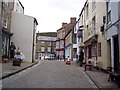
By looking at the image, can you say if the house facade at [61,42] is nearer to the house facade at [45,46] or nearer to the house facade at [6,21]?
the house facade at [45,46]

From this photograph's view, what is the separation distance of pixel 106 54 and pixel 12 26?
53.8 feet

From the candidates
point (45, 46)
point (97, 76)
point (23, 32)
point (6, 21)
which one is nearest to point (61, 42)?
point (45, 46)

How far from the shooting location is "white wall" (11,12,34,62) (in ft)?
102

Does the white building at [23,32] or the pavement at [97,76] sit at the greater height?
the white building at [23,32]

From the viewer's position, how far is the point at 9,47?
2895cm

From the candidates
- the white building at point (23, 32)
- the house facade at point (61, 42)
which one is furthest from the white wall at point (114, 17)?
the house facade at point (61, 42)

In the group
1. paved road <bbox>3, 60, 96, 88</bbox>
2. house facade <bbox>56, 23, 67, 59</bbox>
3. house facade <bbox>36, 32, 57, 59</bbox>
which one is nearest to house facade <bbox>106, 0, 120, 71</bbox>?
paved road <bbox>3, 60, 96, 88</bbox>

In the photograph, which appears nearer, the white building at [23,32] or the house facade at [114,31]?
the house facade at [114,31]

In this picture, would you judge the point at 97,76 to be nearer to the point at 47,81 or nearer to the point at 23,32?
the point at 47,81

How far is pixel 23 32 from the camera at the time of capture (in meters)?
31.8

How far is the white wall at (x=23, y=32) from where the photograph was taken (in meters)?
31.1

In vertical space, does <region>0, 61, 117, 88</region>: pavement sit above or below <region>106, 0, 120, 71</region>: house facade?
below

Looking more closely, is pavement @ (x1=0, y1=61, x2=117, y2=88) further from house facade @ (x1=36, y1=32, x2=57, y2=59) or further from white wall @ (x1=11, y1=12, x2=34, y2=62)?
house facade @ (x1=36, y1=32, x2=57, y2=59)

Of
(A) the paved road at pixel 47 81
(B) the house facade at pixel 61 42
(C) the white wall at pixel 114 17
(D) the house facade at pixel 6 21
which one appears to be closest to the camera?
(A) the paved road at pixel 47 81
